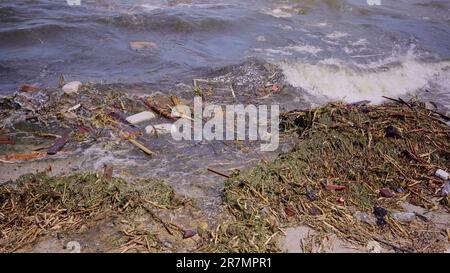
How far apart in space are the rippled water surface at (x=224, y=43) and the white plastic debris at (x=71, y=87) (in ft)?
1.97

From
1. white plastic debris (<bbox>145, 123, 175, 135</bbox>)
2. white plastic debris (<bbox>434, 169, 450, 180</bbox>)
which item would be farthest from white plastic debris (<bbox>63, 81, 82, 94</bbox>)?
white plastic debris (<bbox>434, 169, 450, 180</bbox>)

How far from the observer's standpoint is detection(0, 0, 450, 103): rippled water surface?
25.6 ft

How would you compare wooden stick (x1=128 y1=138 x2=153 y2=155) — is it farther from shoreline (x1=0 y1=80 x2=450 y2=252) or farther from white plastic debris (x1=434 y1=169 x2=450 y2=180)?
white plastic debris (x1=434 y1=169 x2=450 y2=180)

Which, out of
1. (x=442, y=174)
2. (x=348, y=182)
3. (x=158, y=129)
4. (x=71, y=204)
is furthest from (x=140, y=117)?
(x=442, y=174)

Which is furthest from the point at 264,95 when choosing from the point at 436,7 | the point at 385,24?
the point at 436,7

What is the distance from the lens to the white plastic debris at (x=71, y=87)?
638cm

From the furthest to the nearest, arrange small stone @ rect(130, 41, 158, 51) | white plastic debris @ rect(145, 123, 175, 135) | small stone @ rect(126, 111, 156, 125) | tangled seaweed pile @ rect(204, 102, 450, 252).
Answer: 1. small stone @ rect(130, 41, 158, 51)
2. small stone @ rect(126, 111, 156, 125)
3. white plastic debris @ rect(145, 123, 175, 135)
4. tangled seaweed pile @ rect(204, 102, 450, 252)

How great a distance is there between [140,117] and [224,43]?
4.69 metres

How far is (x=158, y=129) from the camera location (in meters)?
5.43

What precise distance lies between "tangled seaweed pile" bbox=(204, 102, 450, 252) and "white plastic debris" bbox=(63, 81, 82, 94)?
3554 millimetres

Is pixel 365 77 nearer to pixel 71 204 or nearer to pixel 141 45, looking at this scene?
pixel 141 45

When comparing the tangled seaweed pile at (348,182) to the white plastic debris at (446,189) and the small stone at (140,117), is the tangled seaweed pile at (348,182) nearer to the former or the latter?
the white plastic debris at (446,189)

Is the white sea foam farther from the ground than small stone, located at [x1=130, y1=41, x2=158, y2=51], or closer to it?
closer to it

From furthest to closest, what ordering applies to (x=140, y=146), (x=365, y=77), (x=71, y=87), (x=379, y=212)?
(x=365, y=77), (x=71, y=87), (x=140, y=146), (x=379, y=212)
